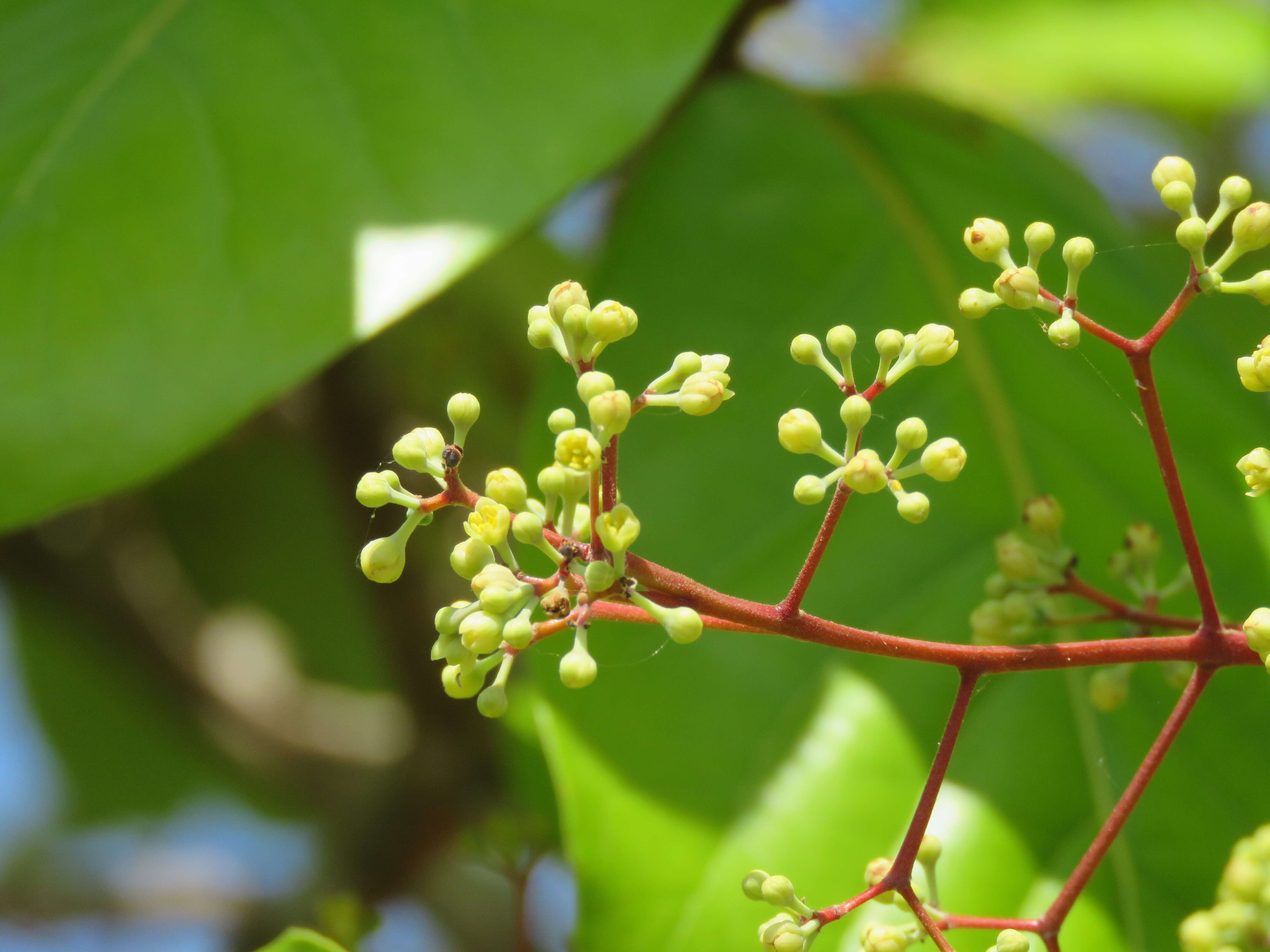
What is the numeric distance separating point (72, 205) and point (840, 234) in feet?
2.39

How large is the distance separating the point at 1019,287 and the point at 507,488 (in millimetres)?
304

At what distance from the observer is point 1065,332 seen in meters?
0.64

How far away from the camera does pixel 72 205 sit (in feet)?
3.36

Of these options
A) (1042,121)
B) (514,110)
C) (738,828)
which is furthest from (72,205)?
(1042,121)

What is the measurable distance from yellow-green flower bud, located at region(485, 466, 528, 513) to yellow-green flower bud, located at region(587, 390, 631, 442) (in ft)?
0.16

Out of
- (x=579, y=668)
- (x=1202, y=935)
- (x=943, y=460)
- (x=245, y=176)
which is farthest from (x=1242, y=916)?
(x=245, y=176)

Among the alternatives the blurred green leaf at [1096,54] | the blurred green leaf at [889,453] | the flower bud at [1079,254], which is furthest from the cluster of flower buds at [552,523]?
the blurred green leaf at [1096,54]

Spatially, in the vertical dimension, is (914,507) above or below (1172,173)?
below

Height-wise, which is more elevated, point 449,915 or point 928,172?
point 928,172

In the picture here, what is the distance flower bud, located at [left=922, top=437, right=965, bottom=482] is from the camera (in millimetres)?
637

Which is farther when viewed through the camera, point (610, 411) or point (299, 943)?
point (299, 943)

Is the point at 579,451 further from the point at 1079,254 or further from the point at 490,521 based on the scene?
the point at 1079,254

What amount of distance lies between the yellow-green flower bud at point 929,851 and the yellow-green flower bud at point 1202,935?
17 cm

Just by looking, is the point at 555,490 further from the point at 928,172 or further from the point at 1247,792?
the point at 928,172
